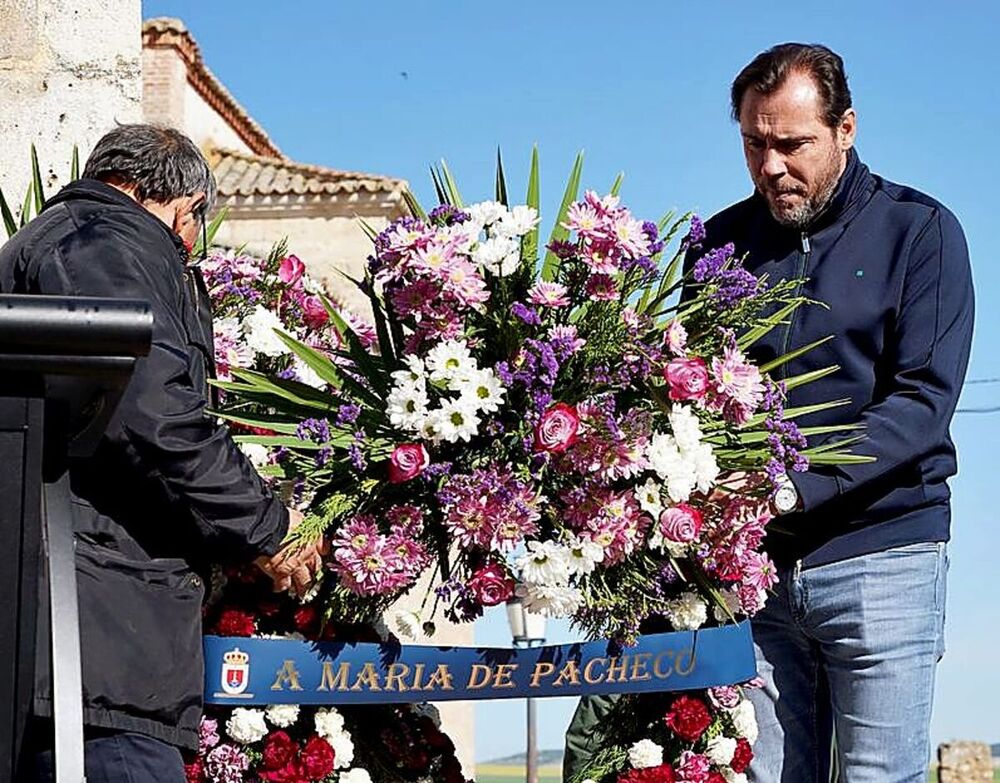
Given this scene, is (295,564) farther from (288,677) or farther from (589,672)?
(589,672)

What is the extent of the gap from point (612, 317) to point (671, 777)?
97cm

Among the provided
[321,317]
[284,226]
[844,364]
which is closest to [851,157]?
[844,364]

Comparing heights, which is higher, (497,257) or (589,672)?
(497,257)

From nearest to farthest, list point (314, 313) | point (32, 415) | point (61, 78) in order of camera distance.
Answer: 1. point (32, 415)
2. point (314, 313)
3. point (61, 78)

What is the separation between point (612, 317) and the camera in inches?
123

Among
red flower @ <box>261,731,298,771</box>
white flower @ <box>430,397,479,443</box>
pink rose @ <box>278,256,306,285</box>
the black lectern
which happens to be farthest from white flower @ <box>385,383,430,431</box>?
the black lectern

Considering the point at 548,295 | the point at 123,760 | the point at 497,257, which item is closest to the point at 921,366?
the point at 548,295

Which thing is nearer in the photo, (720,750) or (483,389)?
(483,389)

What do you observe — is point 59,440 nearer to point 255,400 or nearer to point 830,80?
point 255,400

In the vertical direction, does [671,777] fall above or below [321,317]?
below

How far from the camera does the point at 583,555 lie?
303 cm

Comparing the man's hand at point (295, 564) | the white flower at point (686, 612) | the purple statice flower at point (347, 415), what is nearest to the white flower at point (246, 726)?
the man's hand at point (295, 564)

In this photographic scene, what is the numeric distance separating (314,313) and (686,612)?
47.3 inches

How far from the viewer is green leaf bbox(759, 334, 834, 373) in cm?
326
